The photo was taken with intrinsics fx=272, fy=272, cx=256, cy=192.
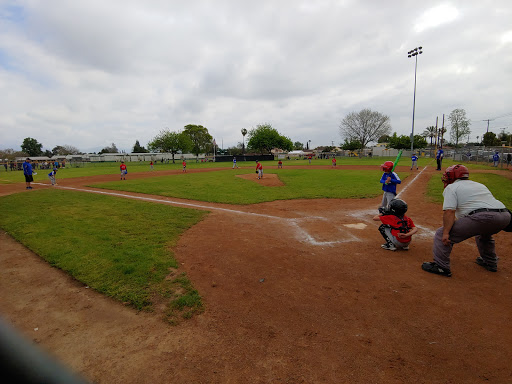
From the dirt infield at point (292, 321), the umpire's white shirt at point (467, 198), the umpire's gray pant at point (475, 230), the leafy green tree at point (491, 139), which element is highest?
the leafy green tree at point (491, 139)

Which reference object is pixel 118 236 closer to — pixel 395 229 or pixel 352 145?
pixel 395 229

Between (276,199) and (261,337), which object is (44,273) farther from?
(276,199)

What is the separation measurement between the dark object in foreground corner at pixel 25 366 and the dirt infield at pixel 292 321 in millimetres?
2362

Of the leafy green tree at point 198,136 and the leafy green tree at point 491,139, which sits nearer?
the leafy green tree at point 491,139

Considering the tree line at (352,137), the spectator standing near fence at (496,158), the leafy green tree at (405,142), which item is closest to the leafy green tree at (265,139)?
the tree line at (352,137)

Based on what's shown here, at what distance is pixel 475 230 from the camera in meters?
4.52

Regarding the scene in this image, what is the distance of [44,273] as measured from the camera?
5109 mm

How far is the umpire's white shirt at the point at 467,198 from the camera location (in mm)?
4516

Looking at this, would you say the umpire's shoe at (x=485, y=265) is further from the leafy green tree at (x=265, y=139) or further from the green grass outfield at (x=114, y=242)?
the leafy green tree at (x=265, y=139)

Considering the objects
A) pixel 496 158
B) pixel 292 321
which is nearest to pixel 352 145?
pixel 496 158

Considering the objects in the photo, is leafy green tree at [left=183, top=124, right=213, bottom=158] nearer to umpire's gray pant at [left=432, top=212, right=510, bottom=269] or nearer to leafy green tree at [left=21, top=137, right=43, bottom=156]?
leafy green tree at [left=21, top=137, right=43, bottom=156]

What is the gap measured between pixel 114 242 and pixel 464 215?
24.0ft

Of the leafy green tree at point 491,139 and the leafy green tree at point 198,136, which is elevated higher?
the leafy green tree at point 198,136

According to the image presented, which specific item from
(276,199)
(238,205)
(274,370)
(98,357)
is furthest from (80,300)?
(276,199)
